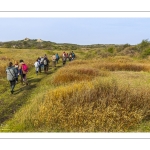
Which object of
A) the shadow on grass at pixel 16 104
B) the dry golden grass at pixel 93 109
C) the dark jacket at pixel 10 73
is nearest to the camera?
the dry golden grass at pixel 93 109

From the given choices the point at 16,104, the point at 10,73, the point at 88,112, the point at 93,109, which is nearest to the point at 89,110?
the point at 88,112

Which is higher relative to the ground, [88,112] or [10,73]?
[10,73]

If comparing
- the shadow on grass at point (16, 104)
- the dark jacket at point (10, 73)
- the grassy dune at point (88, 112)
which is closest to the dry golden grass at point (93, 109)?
the grassy dune at point (88, 112)

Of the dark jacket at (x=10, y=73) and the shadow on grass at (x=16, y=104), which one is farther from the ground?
→ the dark jacket at (x=10, y=73)

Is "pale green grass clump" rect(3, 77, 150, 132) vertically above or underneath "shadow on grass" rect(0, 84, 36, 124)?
above

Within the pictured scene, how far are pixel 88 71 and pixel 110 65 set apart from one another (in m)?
8.29

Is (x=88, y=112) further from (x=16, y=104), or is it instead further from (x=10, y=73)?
(x=10, y=73)

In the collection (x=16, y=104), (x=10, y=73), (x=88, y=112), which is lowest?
(x=16, y=104)

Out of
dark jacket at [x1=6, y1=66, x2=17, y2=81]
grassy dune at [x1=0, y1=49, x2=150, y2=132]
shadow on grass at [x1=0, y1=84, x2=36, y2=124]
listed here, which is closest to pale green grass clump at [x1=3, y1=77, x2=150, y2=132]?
grassy dune at [x1=0, y1=49, x2=150, y2=132]

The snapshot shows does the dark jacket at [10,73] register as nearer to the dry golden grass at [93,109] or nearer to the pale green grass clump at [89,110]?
the pale green grass clump at [89,110]

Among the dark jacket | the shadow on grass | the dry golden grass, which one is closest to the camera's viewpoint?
the dry golden grass

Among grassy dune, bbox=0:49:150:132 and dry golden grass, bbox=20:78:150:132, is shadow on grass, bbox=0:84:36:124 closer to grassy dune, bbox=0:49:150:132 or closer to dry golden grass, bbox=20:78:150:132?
grassy dune, bbox=0:49:150:132

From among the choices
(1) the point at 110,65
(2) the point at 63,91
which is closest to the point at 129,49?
(1) the point at 110,65

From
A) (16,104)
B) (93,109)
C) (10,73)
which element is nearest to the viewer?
(93,109)
